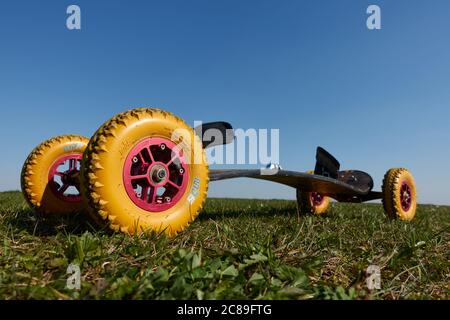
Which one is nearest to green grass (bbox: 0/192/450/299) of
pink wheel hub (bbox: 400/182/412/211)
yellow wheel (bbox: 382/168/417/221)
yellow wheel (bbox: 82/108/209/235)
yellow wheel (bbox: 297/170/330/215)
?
yellow wheel (bbox: 82/108/209/235)

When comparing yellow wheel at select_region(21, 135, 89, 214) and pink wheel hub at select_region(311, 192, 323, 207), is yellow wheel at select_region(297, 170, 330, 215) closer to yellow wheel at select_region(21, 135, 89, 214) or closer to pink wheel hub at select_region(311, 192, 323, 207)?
pink wheel hub at select_region(311, 192, 323, 207)

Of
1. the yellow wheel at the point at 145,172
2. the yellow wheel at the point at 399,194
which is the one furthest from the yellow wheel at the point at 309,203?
the yellow wheel at the point at 145,172

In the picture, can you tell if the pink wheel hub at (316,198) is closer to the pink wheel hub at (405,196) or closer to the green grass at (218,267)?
the pink wheel hub at (405,196)

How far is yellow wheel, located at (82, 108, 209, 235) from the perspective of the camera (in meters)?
2.74

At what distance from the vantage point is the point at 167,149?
10.7ft

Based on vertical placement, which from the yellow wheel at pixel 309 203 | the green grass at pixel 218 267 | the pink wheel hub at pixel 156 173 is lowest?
the yellow wheel at pixel 309 203

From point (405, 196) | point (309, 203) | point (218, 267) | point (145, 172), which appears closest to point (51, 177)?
point (145, 172)

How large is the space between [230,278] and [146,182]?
1.60 m

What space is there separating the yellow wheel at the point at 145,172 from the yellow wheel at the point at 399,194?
177 inches

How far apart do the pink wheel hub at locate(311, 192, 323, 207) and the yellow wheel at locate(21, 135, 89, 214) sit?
494cm

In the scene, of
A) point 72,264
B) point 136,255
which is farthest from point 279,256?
point 72,264

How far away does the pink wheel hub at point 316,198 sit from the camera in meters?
7.53

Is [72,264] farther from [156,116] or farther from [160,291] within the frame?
[156,116]

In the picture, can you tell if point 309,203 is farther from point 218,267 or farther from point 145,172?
point 218,267
